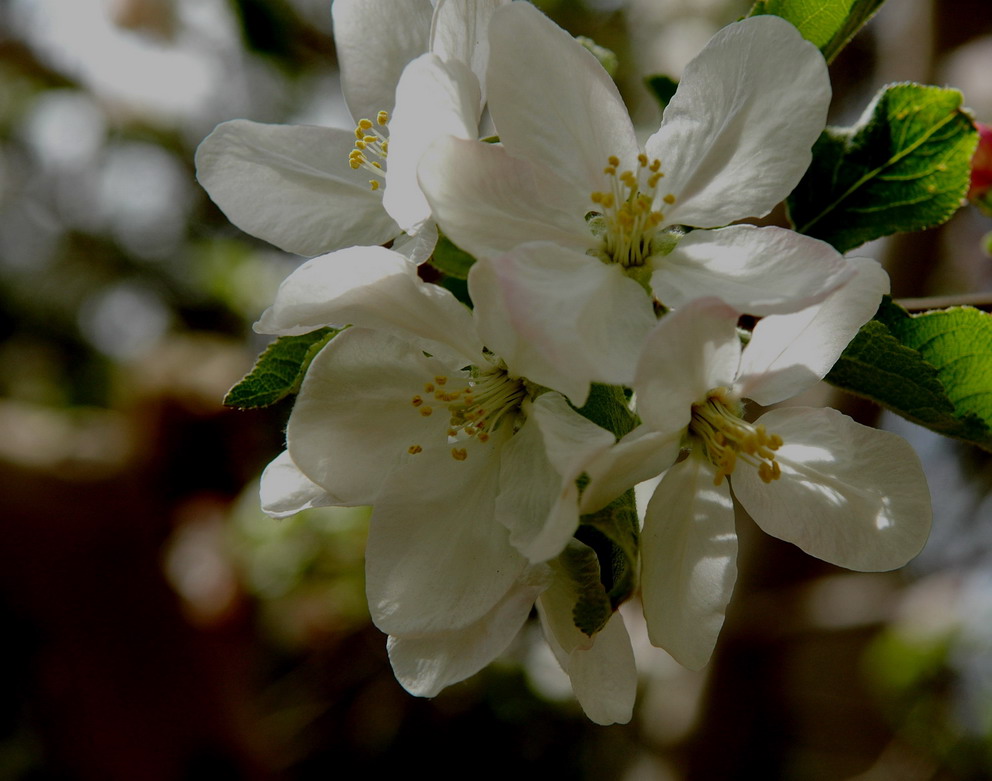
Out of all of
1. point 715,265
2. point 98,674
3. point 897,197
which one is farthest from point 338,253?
point 98,674

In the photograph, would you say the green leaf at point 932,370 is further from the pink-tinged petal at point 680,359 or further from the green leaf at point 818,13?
the green leaf at point 818,13

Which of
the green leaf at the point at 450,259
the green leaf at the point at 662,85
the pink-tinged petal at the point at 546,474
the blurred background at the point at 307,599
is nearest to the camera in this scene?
the pink-tinged petal at the point at 546,474

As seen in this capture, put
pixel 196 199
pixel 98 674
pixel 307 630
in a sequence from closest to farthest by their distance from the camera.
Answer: pixel 307 630 → pixel 98 674 → pixel 196 199

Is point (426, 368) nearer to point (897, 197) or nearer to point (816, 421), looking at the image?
point (816, 421)

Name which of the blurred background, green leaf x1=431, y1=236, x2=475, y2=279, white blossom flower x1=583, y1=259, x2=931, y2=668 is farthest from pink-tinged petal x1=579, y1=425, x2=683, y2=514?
the blurred background

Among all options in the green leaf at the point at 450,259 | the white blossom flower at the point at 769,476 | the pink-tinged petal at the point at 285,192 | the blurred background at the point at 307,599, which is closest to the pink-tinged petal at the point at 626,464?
the white blossom flower at the point at 769,476

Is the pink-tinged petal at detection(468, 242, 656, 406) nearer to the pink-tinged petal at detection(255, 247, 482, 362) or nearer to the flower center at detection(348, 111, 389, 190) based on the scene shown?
the pink-tinged petal at detection(255, 247, 482, 362)
